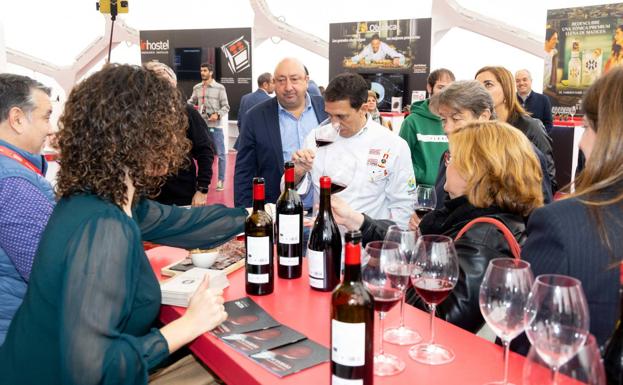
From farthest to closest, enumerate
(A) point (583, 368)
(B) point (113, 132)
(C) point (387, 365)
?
(B) point (113, 132)
(C) point (387, 365)
(A) point (583, 368)

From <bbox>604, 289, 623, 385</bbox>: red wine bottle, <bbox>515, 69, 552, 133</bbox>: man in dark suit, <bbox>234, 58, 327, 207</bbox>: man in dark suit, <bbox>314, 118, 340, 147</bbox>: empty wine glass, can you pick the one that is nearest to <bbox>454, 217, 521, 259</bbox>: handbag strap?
<bbox>604, 289, 623, 385</bbox>: red wine bottle

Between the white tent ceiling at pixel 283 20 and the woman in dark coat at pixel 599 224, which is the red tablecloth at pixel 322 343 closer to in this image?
the woman in dark coat at pixel 599 224

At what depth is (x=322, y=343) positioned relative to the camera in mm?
1445

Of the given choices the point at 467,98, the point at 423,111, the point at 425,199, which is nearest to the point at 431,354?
the point at 425,199

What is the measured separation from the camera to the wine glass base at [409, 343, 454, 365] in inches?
52.6

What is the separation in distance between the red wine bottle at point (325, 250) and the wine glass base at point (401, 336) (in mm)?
323

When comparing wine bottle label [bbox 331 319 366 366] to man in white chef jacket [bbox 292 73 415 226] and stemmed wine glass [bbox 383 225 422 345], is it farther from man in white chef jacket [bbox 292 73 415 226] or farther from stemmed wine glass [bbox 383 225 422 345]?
man in white chef jacket [bbox 292 73 415 226]

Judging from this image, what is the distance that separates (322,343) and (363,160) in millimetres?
1496

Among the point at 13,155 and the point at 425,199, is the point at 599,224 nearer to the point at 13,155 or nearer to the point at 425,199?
the point at 425,199

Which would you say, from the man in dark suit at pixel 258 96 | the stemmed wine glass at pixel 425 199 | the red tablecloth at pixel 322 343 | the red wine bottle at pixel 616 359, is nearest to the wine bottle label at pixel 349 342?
the red tablecloth at pixel 322 343

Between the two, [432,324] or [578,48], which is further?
[578,48]

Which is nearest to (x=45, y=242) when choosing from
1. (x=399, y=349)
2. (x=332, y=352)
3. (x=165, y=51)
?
(x=332, y=352)

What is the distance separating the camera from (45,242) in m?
1.37

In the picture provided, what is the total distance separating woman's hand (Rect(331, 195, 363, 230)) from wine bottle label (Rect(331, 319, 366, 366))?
0.96 meters
